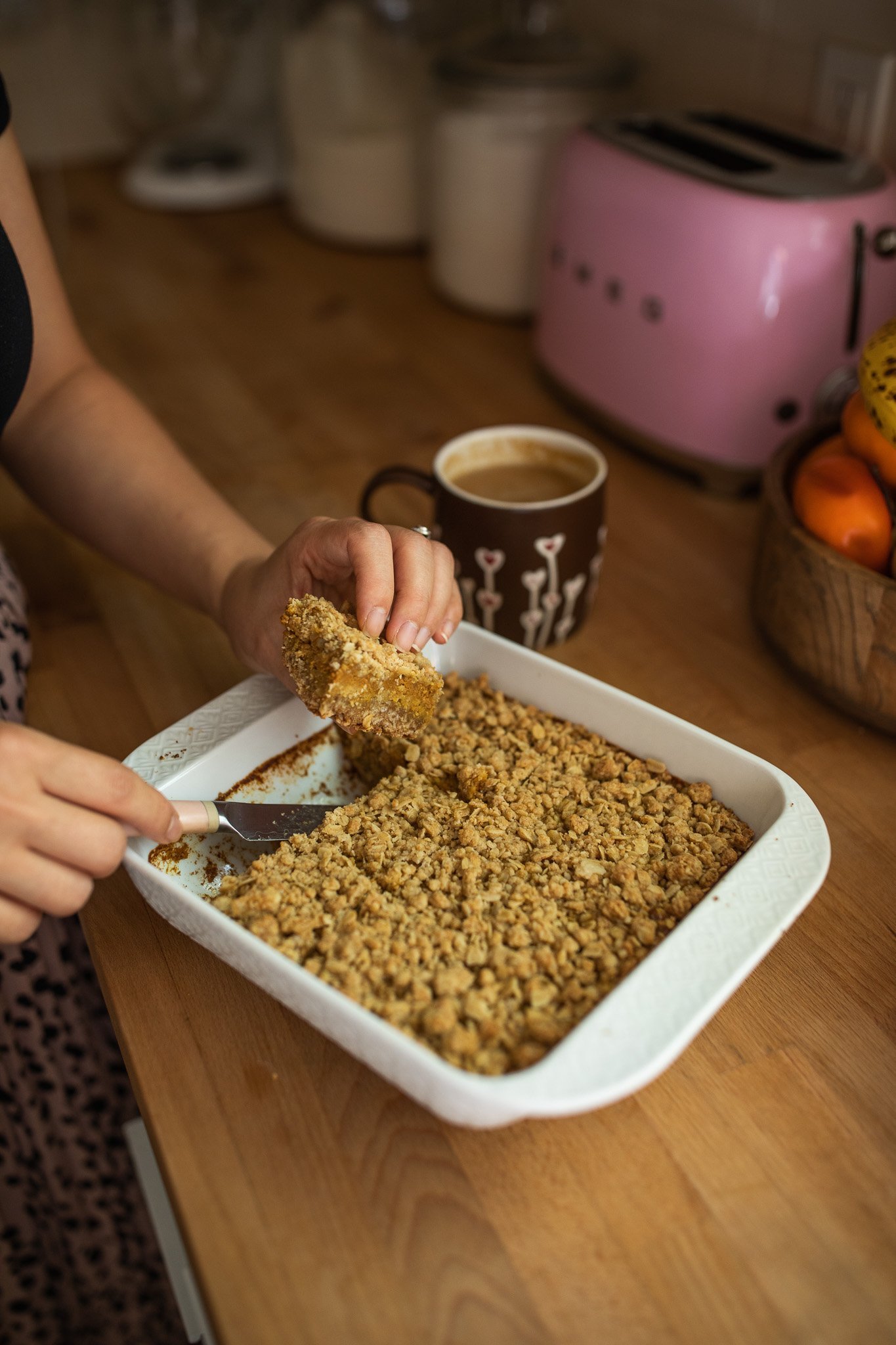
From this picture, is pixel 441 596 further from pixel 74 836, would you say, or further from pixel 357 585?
pixel 74 836

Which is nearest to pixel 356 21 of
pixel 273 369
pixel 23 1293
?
pixel 273 369

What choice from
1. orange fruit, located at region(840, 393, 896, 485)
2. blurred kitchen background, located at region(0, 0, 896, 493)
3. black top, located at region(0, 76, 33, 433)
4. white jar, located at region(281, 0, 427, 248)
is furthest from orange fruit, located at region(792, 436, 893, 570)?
white jar, located at region(281, 0, 427, 248)

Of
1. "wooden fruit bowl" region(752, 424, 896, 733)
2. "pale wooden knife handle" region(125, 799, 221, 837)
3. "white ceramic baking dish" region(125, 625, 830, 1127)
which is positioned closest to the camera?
"white ceramic baking dish" region(125, 625, 830, 1127)

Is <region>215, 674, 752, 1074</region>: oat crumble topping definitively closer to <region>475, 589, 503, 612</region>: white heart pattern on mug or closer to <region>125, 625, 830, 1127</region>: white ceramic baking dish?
<region>125, 625, 830, 1127</region>: white ceramic baking dish

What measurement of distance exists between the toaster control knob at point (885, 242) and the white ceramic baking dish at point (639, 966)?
536 mm

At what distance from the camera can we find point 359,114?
1533mm

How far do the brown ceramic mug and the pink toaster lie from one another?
23cm

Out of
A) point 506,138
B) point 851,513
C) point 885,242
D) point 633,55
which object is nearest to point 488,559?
point 851,513

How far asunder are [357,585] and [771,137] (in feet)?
2.45

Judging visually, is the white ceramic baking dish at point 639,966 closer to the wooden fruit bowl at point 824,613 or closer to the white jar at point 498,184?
the wooden fruit bowl at point 824,613

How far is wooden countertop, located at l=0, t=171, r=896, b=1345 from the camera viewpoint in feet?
1.55

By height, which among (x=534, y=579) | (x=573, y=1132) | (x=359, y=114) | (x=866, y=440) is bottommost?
(x=573, y=1132)

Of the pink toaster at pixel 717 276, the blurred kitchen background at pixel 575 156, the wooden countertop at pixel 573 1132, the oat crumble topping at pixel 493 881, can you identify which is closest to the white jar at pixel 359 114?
the blurred kitchen background at pixel 575 156

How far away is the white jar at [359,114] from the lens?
1.50 metres
